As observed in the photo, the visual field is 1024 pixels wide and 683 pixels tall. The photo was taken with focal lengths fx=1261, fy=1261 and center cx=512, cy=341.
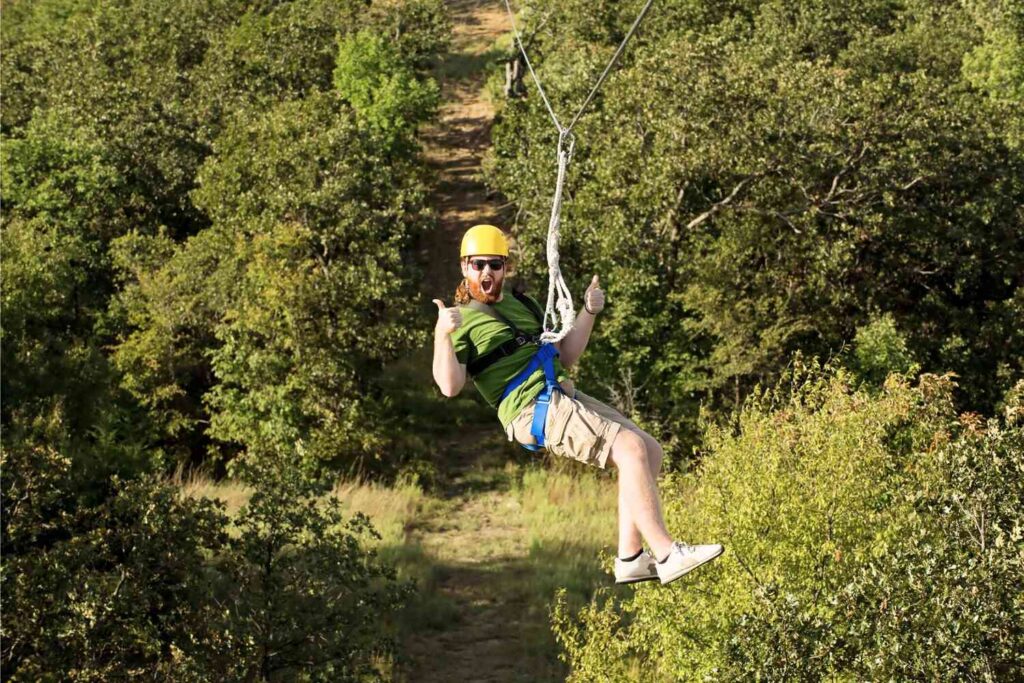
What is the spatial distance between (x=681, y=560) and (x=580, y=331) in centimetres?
143

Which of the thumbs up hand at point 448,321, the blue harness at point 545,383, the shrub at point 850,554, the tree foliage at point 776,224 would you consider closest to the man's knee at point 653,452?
the blue harness at point 545,383

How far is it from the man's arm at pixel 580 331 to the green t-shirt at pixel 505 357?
0.12 meters

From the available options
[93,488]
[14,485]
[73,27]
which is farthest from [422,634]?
[73,27]

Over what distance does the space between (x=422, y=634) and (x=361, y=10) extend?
28.2 metres

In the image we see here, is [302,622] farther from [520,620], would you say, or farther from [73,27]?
[73,27]

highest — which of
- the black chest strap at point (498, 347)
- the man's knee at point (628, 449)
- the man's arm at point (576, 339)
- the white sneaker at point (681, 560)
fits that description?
the black chest strap at point (498, 347)

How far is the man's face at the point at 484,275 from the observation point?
5957mm

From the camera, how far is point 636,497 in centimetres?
A: 572

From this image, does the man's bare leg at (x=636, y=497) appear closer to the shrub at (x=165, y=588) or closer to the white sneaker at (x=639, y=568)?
the white sneaker at (x=639, y=568)

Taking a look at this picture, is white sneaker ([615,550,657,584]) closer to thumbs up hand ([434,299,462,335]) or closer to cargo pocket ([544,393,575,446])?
cargo pocket ([544,393,575,446])

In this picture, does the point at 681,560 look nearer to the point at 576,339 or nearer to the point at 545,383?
the point at 545,383

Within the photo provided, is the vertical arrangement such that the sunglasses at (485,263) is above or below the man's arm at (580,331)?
above

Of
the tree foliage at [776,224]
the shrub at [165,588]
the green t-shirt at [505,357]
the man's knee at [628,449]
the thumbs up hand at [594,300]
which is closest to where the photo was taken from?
the man's knee at [628,449]

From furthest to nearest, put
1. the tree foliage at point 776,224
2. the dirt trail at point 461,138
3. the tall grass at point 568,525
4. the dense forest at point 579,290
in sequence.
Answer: the dirt trail at point 461,138 < the tree foliage at point 776,224 < the tall grass at point 568,525 < the dense forest at point 579,290
